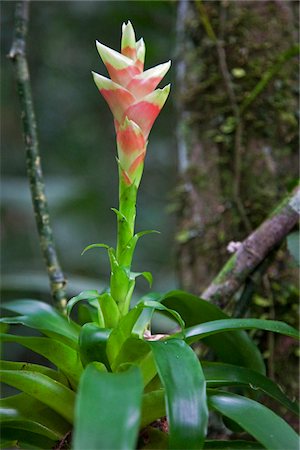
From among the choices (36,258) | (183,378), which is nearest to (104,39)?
(36,258)

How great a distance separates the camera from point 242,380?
0.72 metres

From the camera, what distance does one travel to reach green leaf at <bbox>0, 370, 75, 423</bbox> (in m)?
0.68

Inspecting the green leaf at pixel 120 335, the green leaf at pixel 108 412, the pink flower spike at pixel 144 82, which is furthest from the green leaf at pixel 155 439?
the pink flower spike at pixel 144 82

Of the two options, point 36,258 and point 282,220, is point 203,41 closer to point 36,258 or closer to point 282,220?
point 282,220

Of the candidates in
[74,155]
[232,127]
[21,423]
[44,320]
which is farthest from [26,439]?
[74,155]

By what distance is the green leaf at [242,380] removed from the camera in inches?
28.4

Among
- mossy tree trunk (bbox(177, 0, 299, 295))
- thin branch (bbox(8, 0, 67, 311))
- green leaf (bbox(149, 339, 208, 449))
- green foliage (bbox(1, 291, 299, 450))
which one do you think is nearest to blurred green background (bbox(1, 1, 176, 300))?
mossy tree trunk (bbox(177, 0, 299, 295))

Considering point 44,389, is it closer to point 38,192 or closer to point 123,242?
point 123,242

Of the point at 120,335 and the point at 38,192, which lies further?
the point at 38,192

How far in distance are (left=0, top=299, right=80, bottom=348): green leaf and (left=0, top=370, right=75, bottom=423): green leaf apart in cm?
7

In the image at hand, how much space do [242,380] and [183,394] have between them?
0.20 metres

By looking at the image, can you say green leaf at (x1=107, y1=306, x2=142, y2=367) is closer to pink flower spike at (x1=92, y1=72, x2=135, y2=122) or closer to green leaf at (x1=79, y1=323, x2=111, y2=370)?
green leaf at (x1=79, y1=323, x2=111, y2=370)

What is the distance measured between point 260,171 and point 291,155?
0.25ft

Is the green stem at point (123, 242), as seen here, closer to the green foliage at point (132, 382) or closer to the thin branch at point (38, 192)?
the green foliage at point (132, 382)
